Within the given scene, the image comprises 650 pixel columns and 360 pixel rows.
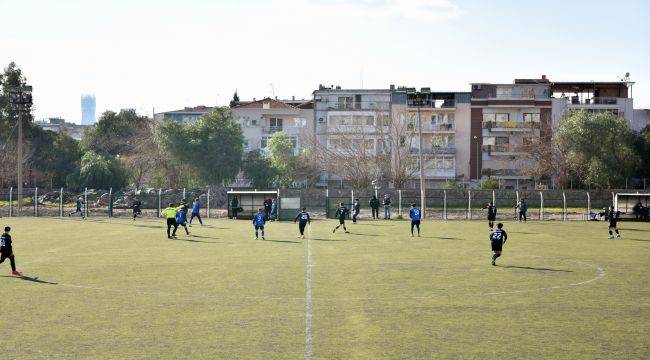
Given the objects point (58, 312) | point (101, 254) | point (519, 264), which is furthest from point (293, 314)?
point (101, 254)

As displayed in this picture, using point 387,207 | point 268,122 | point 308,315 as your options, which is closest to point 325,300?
point 308,315

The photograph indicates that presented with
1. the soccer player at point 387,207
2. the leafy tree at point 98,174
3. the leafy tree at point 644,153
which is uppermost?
the leafy tree at point 644,153

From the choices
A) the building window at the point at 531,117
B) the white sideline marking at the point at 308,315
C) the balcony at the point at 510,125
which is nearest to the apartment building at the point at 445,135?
the balcony at the point at 510,125

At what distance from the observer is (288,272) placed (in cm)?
2458

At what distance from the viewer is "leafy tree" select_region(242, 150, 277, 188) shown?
80.7 meters

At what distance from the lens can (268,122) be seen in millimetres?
101438

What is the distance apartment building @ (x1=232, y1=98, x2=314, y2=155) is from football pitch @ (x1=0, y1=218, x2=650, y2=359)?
64.8 meters

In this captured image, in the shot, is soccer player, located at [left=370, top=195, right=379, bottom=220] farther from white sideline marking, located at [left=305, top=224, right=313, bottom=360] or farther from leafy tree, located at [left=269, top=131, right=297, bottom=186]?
white sideline marking, located at [left=305, top=224, right=313, bottom=360]

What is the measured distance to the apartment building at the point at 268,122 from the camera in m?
100

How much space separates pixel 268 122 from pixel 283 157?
1316 centimetres

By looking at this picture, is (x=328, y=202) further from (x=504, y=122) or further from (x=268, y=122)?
(x=268, y=122)

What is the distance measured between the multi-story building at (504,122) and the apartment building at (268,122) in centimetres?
2231

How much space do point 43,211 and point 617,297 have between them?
171ft

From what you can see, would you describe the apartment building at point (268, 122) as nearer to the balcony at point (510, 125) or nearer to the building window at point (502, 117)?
the balcony at point (510, 125)
